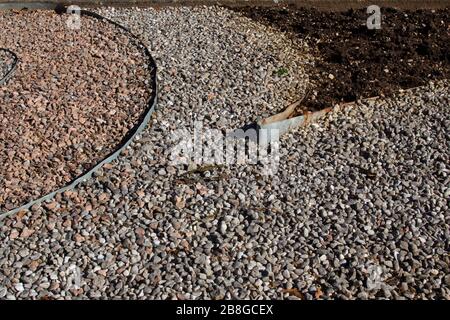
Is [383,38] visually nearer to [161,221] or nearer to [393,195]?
[393,195]

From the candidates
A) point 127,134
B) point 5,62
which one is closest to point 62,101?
point 127,134

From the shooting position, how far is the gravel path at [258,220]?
12.8 feet

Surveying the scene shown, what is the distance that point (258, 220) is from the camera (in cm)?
438

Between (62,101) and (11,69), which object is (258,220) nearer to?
(62,101)

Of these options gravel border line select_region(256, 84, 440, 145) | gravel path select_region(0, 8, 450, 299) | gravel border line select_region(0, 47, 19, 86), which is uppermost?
gravel border line select_region(0, 47, 19, 86)

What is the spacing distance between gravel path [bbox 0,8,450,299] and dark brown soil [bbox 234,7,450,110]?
382mm

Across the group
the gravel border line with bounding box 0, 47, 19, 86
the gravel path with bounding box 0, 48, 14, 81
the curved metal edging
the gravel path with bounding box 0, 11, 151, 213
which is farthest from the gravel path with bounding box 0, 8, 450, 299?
the gravel path with bounding box 0, 48, 14, 81

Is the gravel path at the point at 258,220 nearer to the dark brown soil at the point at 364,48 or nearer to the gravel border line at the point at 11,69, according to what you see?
the dark brown soil at the point at 364,48

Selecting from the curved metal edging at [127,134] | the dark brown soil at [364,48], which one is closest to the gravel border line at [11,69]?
the curved metal edging at [127,134]

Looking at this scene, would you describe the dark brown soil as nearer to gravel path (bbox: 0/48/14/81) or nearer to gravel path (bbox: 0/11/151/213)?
gravel path (bbox: 0/11/151/213)

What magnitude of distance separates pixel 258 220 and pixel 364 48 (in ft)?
11.2

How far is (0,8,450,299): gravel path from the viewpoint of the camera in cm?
389

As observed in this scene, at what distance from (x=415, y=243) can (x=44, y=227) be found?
8.88 ft

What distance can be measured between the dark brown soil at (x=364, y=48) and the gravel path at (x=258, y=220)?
38 cm
